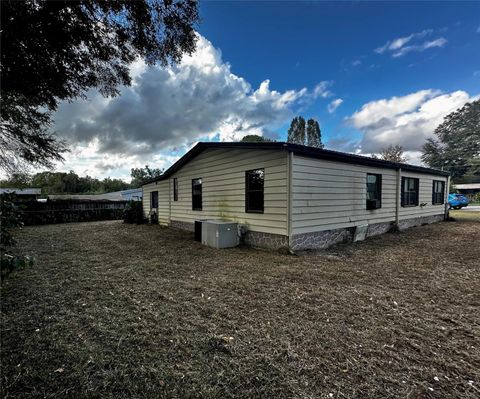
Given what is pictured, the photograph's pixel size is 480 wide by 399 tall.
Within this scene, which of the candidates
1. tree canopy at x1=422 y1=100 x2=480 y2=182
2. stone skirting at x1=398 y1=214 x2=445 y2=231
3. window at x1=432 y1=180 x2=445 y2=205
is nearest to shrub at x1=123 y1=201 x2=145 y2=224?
stone skirting at x1=398 y1=214 x2=445 y2=231

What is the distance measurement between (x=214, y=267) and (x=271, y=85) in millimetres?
10523

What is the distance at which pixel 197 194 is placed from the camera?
10047 millimetres

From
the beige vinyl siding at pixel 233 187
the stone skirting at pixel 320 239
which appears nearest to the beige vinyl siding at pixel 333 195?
the stone skirting at pixel 320 239

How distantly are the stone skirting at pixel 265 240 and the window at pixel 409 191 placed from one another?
7266 millimetres

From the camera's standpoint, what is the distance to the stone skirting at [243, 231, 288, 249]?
6355mm

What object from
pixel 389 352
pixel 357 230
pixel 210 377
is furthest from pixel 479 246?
pixel 210 377

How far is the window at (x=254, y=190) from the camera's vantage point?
Result: 6996 mm

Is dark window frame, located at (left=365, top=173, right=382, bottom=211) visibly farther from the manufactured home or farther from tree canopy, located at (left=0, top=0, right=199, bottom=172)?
tree canopy, located at (left=0, top=0, right=199, bottom=172)

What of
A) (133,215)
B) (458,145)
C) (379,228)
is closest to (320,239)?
(379,228)

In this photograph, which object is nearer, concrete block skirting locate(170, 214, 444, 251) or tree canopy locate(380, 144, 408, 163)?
concrete block skirting locate(170, 214, 444, 251)

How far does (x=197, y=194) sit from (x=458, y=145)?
5630 centimetres

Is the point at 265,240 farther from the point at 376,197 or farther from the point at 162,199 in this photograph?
the point at 162,199

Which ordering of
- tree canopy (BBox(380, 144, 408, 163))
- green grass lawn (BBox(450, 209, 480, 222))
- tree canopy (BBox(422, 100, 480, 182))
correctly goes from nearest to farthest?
green grass lawn (BBox(450, 209, 480, 222)) → tree canopy (BBox(380, 144, 408, 163)) → tree canopy (BBox(422, 100, 480, 182))

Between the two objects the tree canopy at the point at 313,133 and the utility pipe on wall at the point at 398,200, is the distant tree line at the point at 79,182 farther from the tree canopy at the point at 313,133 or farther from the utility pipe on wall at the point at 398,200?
the utility pipe on wall at the point at 398,200
